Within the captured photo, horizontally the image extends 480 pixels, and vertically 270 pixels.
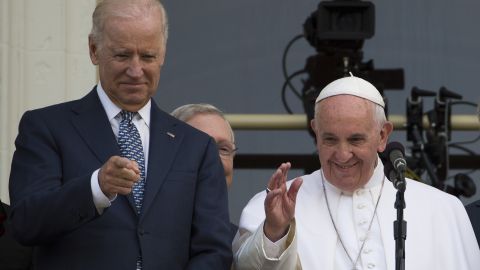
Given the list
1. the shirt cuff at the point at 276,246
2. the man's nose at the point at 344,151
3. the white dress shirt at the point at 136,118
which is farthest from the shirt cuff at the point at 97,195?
the man's nose at the point at 344,151

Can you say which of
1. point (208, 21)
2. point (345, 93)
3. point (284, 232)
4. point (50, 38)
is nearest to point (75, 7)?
point (50, 38)

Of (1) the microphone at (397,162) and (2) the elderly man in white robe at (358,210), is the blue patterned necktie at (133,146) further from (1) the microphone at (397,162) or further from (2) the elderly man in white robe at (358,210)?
(1) the microphone at (397,162)

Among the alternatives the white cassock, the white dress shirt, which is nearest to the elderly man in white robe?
the white cassock

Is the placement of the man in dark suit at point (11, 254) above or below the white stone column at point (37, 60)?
below

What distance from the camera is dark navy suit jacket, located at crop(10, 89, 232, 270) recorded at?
14.9 feet

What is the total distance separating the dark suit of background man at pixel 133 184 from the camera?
4.63m

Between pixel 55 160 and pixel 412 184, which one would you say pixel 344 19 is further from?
pixel 55 160

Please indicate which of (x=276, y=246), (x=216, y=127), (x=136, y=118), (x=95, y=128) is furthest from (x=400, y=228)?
(x=216, y=127)

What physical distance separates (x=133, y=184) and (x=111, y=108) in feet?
1.35

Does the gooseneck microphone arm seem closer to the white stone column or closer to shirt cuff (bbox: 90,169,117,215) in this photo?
shirt cuff (bbox: 90,169,117,215)

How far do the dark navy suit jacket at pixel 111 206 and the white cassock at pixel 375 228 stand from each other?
48 cm

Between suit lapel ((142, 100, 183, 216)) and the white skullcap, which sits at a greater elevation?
the white skullcap

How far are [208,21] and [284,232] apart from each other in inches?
125

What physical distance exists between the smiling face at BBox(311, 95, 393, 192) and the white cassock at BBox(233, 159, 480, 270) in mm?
216
